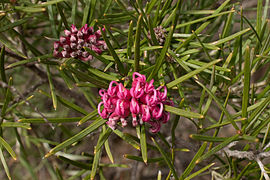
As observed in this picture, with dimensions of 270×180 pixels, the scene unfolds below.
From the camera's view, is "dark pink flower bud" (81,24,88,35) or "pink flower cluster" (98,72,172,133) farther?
"dark pink flower bud" (81,24,88,35)

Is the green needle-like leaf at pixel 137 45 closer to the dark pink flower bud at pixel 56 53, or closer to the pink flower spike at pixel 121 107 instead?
the pink flower spike at pixel 121 107

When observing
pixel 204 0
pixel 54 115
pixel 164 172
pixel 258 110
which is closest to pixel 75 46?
pixel 258 110

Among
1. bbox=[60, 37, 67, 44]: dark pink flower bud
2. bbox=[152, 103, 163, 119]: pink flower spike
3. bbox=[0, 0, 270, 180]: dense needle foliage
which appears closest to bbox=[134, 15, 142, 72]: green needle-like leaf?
bbox=[0, 0, 270, 180]: dense needle foliage

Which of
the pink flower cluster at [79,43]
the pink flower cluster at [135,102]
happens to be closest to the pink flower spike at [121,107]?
the pink flower cluster at [135,102]

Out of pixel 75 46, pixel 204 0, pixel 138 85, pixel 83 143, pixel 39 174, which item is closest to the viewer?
pixel 138 85

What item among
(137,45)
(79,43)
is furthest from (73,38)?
(137,45)

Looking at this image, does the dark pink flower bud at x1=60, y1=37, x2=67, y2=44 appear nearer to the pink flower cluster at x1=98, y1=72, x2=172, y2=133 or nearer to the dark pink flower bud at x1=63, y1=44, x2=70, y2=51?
→ the dark pink flower bud at x1=63, y1=44, x2=70, y2=51

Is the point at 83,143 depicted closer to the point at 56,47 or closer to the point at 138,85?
the point at 56,47
